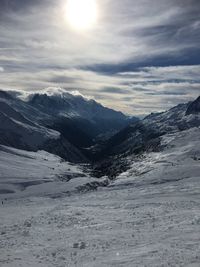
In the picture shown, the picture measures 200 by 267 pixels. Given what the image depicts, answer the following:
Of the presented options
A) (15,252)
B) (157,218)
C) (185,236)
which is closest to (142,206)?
(157,218)

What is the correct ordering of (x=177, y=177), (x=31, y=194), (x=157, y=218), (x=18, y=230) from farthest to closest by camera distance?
(x=177, y=177) < (x=31, y=194) < (x=157, y=218) < (x=18, y=230)

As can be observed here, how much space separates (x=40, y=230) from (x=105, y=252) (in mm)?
12745

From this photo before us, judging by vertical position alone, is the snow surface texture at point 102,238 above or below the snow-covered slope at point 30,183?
above

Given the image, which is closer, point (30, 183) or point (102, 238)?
point (102, 238)

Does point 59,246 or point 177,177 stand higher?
point 59,246

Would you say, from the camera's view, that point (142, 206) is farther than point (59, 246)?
Yes

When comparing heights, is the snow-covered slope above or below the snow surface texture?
below

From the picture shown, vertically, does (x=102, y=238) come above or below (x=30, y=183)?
above

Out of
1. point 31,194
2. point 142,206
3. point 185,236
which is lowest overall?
point 31,194

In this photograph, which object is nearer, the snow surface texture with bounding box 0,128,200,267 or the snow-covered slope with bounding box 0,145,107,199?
the snow surface texture with bounding box 0,128,200,267

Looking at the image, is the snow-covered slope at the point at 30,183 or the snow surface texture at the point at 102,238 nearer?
the snow surface texture at the point at 102,238

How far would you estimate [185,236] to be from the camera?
3003 cm

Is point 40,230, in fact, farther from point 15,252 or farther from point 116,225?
point 15,252

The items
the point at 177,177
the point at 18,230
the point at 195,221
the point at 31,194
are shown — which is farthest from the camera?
the point at 177,177
